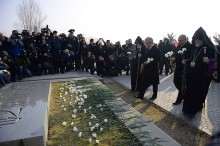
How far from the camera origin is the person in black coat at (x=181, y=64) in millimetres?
8234

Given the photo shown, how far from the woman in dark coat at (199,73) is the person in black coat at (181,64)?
2.87 ft

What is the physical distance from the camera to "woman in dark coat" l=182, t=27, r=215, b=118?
7028 millimetres

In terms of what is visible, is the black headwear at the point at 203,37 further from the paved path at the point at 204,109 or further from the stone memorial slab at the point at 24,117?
the stone memorial slab at the point at 24,117

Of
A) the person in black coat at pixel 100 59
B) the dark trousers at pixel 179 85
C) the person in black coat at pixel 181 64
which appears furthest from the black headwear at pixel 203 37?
the person in black coat at pixel 100 59

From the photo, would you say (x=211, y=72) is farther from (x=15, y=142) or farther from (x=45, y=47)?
(x=45, y=47)

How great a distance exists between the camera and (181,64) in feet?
28.5

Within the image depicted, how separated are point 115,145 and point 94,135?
0.52 m

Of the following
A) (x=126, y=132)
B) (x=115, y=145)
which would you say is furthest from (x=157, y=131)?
(x=115, y=145)

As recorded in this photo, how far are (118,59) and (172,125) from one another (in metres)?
9.46

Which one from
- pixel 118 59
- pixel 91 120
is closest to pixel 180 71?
pixel 91 120

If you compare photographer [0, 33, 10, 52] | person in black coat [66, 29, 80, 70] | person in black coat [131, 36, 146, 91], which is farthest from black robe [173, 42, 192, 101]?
photographer [0, 33, 10, 52]

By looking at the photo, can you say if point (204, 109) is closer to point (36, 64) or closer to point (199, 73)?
point (199, 73)

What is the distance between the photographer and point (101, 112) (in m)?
6.56

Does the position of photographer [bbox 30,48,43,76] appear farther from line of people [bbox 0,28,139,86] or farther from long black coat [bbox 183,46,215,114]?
long black coat [bbox 183,46,215,114]
